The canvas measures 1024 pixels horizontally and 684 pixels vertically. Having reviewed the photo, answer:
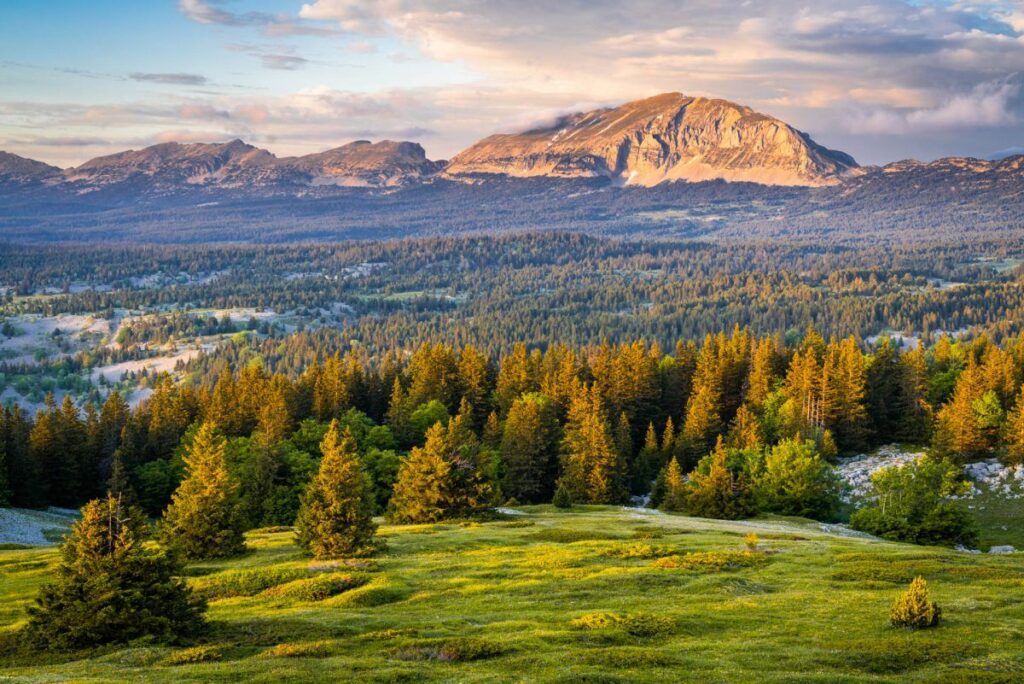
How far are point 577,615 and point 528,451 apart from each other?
7382 cm

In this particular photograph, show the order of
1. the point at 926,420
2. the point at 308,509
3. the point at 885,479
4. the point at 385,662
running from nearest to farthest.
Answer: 1. the point at 385,662
2. the point at 308,509
3. the point at 885,479
4. the point at 926,420

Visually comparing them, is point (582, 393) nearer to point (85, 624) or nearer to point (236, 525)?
point (236, 525)

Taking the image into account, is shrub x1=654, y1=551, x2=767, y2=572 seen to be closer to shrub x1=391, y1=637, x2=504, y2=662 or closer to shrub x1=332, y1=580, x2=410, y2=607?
shrub x1=332, y1=580, x2=410, y2=607

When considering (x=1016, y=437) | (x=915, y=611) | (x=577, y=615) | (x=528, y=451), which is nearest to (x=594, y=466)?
(x=528, y=451)

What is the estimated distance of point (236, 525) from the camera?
59.6 m

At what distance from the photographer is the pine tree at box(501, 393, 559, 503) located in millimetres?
111250

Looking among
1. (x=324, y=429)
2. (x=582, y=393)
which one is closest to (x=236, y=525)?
(x=324, y=429)

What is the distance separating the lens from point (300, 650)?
31.1 meters

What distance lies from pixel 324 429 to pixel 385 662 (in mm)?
90202

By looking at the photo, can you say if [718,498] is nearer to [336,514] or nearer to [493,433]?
[493,433]

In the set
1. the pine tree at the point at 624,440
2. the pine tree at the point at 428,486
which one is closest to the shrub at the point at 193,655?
the pine tree at the point at 428,486

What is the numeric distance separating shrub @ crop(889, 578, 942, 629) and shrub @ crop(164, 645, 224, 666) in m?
25.4

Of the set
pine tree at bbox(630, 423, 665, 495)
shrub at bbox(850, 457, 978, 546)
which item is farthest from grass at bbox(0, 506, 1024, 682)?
pine tree at bbox(630, 423, 665, 495)

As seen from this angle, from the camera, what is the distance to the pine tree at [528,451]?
111250 mm
